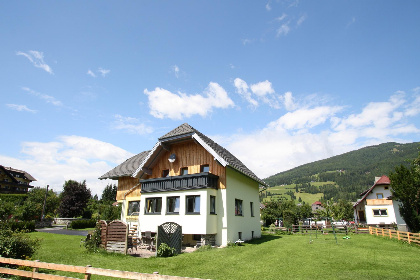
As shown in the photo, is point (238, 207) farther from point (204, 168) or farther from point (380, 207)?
point (380, 207)

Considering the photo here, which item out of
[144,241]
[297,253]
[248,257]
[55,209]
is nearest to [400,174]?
[297,253]

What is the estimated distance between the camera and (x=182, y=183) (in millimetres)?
19844

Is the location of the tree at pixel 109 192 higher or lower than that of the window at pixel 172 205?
higher

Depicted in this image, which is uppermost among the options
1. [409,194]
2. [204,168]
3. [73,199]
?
[204,168]

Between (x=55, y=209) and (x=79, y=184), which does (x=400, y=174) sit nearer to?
(x=79, y=184)

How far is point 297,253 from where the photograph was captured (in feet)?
49.4

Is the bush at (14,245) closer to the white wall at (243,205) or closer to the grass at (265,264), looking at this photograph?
the grass at (265,264)

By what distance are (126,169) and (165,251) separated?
13803mm

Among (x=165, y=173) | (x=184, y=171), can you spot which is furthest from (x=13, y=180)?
(x=184, y=171)

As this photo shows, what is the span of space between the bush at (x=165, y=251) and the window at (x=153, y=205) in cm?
565

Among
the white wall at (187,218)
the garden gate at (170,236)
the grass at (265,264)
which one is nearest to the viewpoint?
the grass at (265,264)

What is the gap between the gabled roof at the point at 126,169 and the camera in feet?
86.1

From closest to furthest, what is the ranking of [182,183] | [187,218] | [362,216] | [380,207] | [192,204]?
1. [187,218]
2. [192,204]
3. [182,183]
4. [380,207]
5. [362,216]

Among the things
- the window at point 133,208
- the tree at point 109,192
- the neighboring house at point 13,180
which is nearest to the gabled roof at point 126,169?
the window at point 133,208
